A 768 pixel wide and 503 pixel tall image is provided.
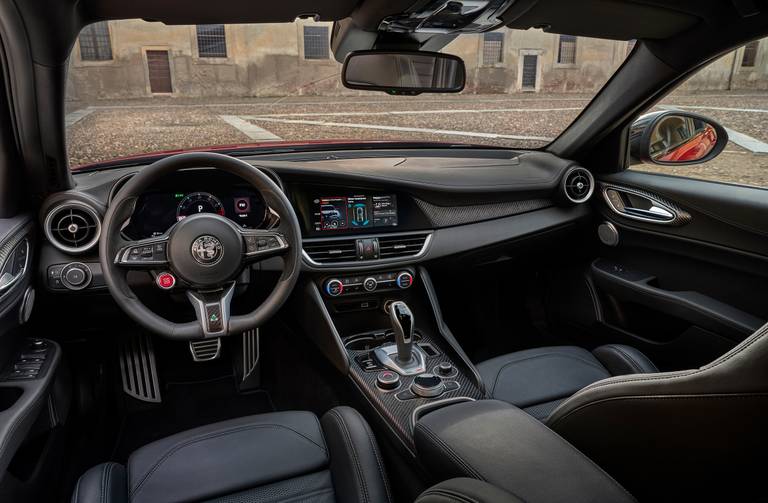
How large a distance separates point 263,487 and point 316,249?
Result: 1128 mm

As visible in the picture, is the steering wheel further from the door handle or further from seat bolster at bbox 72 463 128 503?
the door handle

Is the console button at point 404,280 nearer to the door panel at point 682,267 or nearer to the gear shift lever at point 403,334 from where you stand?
the gear shift lever at point 403,334

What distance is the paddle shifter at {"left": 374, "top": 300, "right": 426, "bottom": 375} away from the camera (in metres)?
2.36

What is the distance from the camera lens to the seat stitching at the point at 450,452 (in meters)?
1.15

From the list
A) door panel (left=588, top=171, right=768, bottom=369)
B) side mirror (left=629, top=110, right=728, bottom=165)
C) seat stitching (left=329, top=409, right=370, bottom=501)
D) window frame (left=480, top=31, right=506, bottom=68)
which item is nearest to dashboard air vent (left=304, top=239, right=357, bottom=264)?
seat stitching (left=329, top=409, right=370, bottom=501)

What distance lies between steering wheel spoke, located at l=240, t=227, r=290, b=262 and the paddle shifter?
23.3 inches

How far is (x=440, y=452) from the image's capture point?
1300 mm

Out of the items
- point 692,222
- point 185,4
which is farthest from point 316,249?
point 692,222

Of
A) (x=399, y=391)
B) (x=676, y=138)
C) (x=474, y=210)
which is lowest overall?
(x=399, y=391)

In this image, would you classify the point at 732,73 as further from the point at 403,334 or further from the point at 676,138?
the point at 403,334

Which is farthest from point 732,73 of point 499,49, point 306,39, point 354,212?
point 306,39

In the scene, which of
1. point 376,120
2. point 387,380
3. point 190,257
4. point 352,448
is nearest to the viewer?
point 352,448

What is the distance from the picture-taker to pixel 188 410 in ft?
9.25

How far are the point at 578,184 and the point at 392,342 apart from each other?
1199mm
